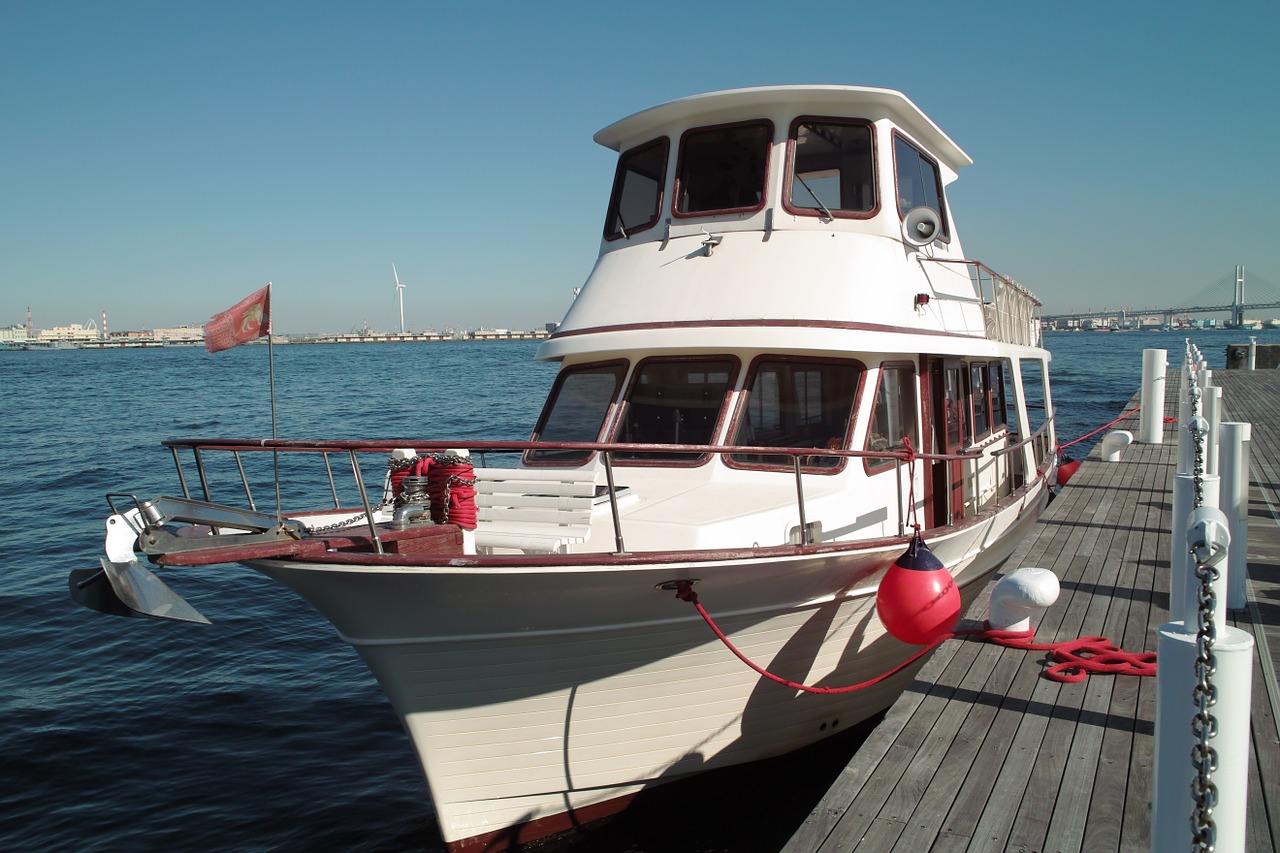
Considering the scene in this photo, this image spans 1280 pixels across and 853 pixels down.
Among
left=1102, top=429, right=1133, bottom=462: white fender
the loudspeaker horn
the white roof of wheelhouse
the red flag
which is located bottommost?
left=1102, top=429, right=1133, bottom=462: white fender

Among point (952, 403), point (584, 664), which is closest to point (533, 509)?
point (584, 664)

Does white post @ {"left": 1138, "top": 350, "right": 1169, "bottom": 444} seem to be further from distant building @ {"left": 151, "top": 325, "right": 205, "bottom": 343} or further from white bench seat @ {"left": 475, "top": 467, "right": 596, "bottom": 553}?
distant building @ {"left": 151, "top": 325, "right": 205, "bottom": 343}

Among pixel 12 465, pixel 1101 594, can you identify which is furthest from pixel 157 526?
pixel 12 465

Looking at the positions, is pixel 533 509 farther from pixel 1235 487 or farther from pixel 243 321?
pixel 1235 487

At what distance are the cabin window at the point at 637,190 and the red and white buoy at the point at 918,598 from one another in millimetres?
3994

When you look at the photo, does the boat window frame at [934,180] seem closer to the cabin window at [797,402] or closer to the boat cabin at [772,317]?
the boat cabin at [772,317]

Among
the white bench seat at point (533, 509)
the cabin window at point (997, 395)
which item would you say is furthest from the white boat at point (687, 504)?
the cabin window at point (997, 395)

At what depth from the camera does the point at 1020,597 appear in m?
5.41

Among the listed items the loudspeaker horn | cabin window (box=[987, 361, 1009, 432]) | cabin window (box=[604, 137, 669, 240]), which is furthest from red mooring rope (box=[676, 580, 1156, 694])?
cabin window (box=[987, 361, 1009, 432])

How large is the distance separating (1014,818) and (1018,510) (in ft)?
17.0

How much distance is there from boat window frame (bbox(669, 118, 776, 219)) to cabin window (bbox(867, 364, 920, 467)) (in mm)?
1753

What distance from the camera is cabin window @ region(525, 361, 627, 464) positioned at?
7.22 meters

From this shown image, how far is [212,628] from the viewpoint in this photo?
11.0 metres

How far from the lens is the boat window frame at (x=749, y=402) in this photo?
6.48m
